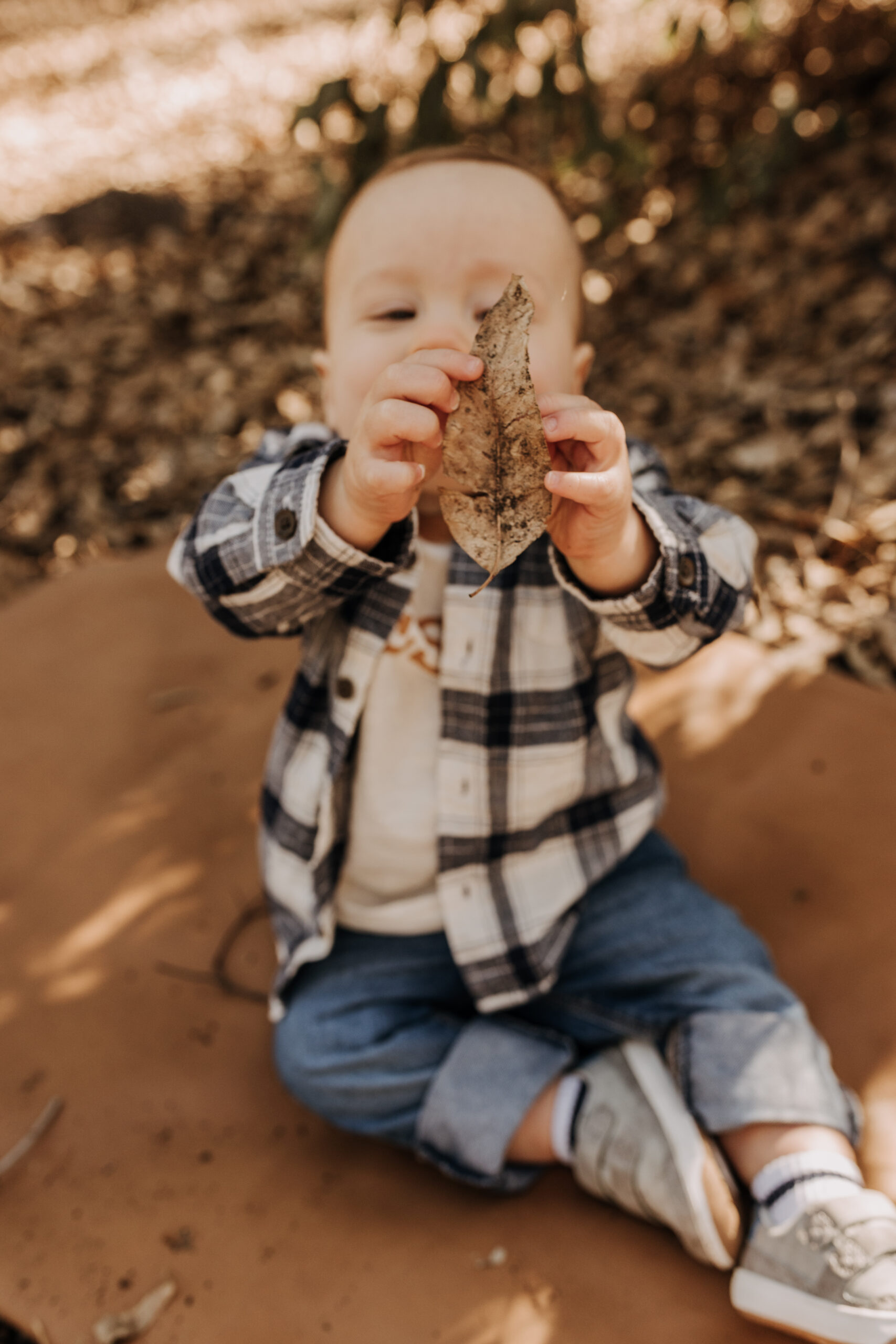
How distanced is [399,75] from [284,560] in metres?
5.53

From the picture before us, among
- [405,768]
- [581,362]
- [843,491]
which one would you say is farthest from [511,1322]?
[843,491]

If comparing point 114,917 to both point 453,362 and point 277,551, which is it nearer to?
point 277,551

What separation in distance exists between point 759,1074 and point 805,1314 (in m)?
0.28

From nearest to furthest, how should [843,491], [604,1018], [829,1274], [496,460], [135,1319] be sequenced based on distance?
1. [496,460]
2. [829,1274]
3. [135,1319]
4. [604,1018]
5. [843,491]

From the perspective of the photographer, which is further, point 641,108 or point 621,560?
point 641,108

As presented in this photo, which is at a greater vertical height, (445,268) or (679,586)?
(445,268)

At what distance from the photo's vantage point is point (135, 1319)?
4.44 feet

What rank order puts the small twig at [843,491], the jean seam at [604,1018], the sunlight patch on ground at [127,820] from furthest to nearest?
the small twig at [843,491] → the sunlight patch on ground at [127,820] → the jean seam at [604,1018]

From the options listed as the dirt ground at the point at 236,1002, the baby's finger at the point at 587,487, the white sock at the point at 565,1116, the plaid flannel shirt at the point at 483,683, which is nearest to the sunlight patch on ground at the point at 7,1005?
the dirt ground at the point at 236,1002

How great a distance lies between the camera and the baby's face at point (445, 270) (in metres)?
1.28

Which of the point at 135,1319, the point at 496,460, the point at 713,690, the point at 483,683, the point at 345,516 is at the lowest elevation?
the point at 135,1319

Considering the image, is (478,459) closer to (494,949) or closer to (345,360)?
(345,360)

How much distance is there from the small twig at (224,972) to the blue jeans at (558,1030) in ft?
0.74

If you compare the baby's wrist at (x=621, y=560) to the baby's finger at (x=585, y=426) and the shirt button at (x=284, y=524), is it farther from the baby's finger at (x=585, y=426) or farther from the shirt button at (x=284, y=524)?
the shirt button at (x=284, y=524)
